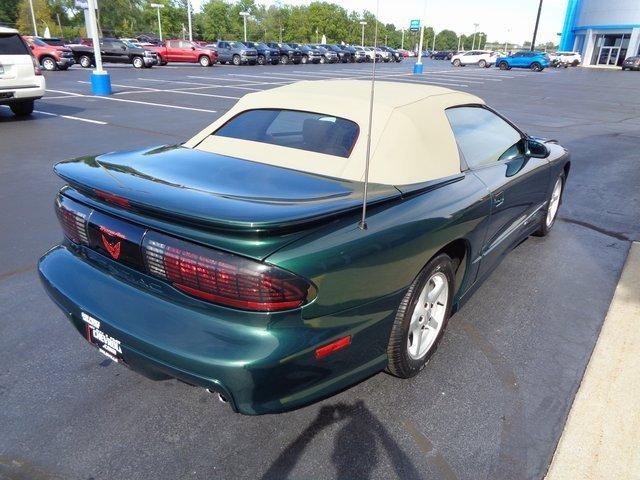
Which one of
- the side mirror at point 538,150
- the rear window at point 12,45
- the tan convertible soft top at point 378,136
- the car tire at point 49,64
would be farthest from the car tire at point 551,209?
the car tire at point 49,64

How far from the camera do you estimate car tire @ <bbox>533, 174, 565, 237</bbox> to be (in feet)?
15.2

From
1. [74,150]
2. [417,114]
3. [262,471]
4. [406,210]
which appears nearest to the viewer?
[262,471]

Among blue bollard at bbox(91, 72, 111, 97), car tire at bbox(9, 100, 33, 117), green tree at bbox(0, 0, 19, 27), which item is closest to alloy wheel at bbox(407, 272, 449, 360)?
car tire at bbox(9, 100, 33, 117)

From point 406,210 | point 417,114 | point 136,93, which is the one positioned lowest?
point 136,93

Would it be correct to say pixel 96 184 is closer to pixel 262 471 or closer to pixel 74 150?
pixel 262 471

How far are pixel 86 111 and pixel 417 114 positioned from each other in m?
11.5

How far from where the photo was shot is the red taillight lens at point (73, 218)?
238cm

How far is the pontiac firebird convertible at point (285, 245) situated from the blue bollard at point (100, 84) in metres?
14.2

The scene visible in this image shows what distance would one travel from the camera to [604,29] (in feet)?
188

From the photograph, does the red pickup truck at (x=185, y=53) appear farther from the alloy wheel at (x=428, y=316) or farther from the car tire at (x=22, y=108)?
the alloy wheel at (x=428, y=316)

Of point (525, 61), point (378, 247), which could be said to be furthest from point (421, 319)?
point (525, 61)

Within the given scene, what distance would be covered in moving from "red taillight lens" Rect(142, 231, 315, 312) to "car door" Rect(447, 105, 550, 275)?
66.4 inches

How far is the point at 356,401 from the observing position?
2.57m

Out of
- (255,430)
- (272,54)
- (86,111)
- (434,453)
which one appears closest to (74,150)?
(86,111)
